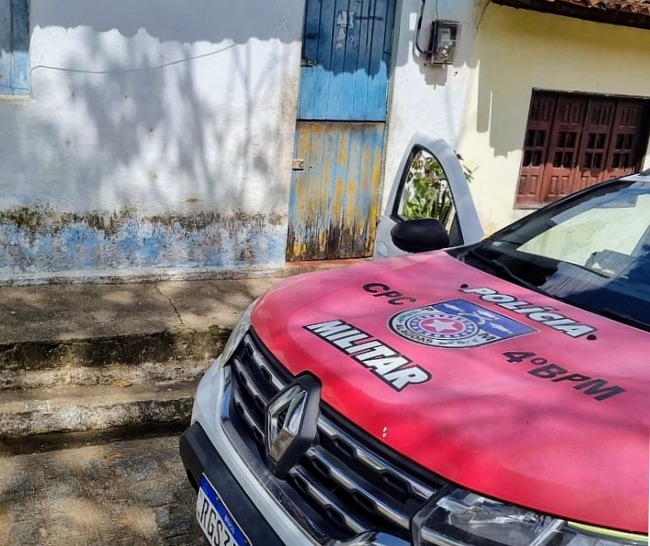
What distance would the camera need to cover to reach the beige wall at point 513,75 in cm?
671

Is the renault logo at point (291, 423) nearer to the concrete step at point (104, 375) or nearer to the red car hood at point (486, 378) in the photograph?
the red car hood at point (486, 378)

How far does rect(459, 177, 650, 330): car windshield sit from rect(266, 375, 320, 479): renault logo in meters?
1.02

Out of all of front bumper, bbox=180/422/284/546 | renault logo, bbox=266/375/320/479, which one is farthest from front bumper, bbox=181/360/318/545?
renault logo, bbox=266/375/320/479

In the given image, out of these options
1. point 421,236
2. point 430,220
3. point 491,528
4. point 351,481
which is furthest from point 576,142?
point 491,528

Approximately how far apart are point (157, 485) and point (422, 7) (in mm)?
4373

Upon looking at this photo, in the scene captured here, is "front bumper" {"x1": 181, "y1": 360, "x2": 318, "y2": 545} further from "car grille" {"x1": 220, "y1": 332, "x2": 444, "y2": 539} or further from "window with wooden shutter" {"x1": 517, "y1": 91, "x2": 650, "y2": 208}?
"window with wooden shutter" {"x1": 517, "y1": 91, "x2": 650, "y2": 208}

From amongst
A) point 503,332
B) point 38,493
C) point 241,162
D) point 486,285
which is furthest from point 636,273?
point 241,162

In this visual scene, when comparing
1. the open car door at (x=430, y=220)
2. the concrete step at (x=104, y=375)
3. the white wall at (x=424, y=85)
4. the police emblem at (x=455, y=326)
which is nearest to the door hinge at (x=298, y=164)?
the white wall at (x=424, y=85)

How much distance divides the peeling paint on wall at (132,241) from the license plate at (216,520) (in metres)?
3.39

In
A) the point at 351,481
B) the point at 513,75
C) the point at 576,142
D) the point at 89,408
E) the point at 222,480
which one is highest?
the point at 513,75

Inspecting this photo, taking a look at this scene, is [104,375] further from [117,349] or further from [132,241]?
[132,241]

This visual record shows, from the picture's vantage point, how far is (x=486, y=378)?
2.06 metres

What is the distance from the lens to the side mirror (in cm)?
342

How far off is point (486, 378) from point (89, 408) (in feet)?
9.07
